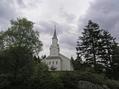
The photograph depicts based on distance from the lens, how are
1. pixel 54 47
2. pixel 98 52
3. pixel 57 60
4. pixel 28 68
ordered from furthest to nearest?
pixel 54 47
pixel 57 60
pixel 98 52
pixel 28 68

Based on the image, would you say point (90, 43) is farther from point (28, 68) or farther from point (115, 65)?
point (28, 68)

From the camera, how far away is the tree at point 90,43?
40.7 m

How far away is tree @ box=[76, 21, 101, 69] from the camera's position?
133 feet

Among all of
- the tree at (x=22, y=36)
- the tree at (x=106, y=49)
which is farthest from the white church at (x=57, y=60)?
the tree at (x=22, y=36)

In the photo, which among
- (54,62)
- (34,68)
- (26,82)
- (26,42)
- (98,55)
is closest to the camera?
(26,82)

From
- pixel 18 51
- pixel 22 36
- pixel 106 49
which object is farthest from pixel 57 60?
pixel 18 51

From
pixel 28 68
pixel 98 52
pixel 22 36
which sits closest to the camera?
pixel 28 68

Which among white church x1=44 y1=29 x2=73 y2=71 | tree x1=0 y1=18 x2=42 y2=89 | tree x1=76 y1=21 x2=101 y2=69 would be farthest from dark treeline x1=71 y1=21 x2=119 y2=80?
white church x1=44 y1=29 x2=73 y2=71

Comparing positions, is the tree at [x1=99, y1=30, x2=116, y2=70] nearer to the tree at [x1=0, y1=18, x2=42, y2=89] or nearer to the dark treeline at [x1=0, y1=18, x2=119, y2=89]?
the dark treeline at [x1=0, y1=18, x2=119, y2=89]

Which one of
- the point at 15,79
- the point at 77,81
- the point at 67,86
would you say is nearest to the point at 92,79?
the point at 77,81

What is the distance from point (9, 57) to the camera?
26.9 metres

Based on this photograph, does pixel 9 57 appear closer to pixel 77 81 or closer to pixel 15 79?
pixel 15 79

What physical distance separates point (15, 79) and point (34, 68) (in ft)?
9.89

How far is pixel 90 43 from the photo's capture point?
41812mm
